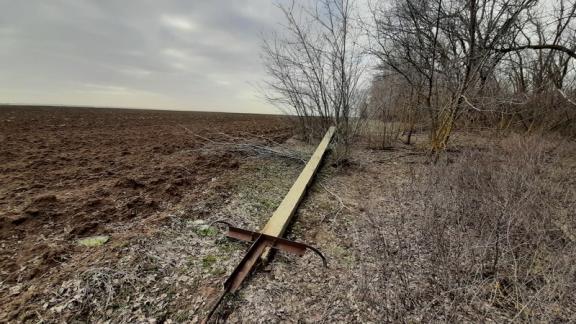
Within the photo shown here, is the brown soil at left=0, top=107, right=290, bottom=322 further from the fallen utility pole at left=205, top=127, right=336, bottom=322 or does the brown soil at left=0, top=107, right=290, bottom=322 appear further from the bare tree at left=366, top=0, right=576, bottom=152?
the bare tree at left=366, top=0, right=576, bottom=152

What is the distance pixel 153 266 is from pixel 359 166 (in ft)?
14.9

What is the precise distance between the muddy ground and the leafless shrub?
0.22ft

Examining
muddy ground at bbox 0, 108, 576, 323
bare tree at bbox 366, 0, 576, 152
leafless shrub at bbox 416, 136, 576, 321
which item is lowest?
muddy ground at bbox 0, 108, 576, 323

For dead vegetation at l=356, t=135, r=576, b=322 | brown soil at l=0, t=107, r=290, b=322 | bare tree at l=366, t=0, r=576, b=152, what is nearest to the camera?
dead vegetation at l=356, t=135, r=576, b=322

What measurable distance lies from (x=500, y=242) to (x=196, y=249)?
2.67 meters

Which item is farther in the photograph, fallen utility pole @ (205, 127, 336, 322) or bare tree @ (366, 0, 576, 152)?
bare tree @ (366, 0, 576, 152)

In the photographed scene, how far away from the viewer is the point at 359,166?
19.8ft

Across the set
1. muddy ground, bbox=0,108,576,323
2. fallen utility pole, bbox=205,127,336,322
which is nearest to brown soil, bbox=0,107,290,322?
muddy ground, bbox=0,108,576,323

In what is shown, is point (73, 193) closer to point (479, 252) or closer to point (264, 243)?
point (264, 243)

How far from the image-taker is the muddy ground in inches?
77.2

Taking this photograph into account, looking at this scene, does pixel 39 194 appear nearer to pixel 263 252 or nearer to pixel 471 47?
pixel 263 252

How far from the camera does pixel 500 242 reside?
2.42 meters

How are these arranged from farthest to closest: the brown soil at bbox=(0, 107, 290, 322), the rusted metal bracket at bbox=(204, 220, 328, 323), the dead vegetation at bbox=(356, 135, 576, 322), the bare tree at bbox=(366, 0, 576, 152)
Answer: the bare tree at bbox=(366, 0, 576, 152), the brown soil at bbox=(0, 107, 290, 322), the rusted metal bracket at bbox=(204, 220, 328, 323), the dead vegetation at bbox=(356, 135, 576, 322)

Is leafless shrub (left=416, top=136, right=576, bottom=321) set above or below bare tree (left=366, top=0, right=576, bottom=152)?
below
